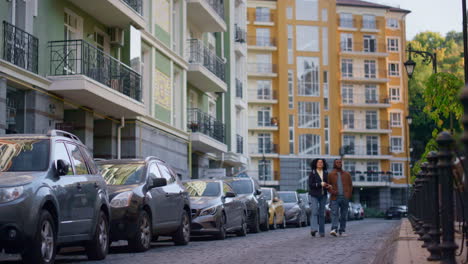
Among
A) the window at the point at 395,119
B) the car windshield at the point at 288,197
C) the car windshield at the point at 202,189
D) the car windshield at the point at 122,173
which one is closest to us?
the car windshield at the point at 122,173

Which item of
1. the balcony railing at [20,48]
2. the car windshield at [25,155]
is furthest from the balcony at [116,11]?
the car windshield at [25,155]

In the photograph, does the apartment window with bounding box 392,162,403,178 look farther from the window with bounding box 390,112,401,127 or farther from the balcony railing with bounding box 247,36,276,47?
the balcony railing with bounding box 247,36,276,47

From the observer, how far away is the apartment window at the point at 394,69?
304ft

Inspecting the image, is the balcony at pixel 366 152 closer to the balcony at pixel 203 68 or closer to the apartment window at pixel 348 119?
the apartment window at pixel 348 119

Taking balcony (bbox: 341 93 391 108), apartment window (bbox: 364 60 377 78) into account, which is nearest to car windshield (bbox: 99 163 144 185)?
balcony (bbox: 341 93 391 108)

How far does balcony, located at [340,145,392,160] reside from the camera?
87.7 metres

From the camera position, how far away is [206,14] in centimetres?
3822

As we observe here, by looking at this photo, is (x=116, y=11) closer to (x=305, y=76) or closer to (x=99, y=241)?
(x=99, y=241)

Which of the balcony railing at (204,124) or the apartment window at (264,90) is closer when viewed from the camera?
the balcony railing at (204,124)

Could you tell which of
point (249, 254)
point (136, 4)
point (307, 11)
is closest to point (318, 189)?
point (249, 254)

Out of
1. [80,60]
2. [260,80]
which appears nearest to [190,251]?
[80,60]

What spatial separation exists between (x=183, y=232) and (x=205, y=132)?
2144 centimetres

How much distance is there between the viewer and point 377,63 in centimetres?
9012

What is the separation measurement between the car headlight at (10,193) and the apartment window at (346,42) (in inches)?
3186
